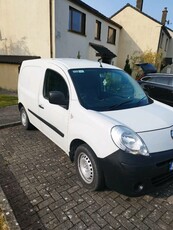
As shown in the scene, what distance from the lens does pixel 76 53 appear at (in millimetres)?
13562

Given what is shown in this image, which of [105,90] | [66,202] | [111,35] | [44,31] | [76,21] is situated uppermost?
[111,35]

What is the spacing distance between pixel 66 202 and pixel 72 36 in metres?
12.0

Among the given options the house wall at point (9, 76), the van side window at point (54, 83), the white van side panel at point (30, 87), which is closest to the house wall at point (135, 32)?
the house wall at point (9, 76)

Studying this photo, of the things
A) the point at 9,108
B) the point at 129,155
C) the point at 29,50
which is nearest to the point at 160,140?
the point at 129,155

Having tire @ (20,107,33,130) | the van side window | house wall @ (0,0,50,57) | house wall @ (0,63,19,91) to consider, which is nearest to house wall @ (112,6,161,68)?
house wall @ (0,0,50,57)

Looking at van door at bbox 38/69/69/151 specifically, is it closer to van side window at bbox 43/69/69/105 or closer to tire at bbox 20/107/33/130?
van side window at bbox 43/69/69/105

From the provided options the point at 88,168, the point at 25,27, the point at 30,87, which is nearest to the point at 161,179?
the point at 88,168

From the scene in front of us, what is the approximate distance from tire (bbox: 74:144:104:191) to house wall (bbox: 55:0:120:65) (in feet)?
32.4

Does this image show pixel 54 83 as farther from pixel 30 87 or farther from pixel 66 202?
pixel 66 202

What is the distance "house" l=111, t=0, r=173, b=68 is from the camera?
63.2 ft

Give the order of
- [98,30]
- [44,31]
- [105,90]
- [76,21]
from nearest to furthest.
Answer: [105,90] → [44,31] → [76,21] → [98,30]

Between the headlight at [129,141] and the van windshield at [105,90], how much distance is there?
1.95ft

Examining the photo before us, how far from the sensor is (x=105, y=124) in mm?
2439

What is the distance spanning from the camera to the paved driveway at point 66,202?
2.34 meters
